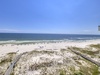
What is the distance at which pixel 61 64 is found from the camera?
1247cm

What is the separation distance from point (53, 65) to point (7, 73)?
17.6ft

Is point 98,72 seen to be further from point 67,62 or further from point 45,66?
point 45,66

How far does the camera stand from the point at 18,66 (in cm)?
1199

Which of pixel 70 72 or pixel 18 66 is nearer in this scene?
pixel 70 72

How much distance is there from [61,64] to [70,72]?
2091 millimetres

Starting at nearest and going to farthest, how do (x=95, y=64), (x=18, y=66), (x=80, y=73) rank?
(x=80, y=73), (x=18, y=66), (x=95, y=64)

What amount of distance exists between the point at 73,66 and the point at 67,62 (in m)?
1.31

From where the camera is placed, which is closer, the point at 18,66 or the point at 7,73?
the point at 7,73

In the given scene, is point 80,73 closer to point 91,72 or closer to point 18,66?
point 91,72

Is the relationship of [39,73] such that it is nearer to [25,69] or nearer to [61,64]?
[25,69]

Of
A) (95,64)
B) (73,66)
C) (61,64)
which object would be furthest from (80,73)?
(95,64)

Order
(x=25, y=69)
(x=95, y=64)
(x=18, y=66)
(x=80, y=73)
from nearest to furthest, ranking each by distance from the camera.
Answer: (x=80, y=73) → (x=25, y=69) → (x=18, y=66) → (x=95, y=64)

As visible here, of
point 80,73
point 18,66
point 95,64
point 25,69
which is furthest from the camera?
point 95,64

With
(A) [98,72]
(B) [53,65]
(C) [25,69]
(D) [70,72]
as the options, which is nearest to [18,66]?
(C) [25,69]
